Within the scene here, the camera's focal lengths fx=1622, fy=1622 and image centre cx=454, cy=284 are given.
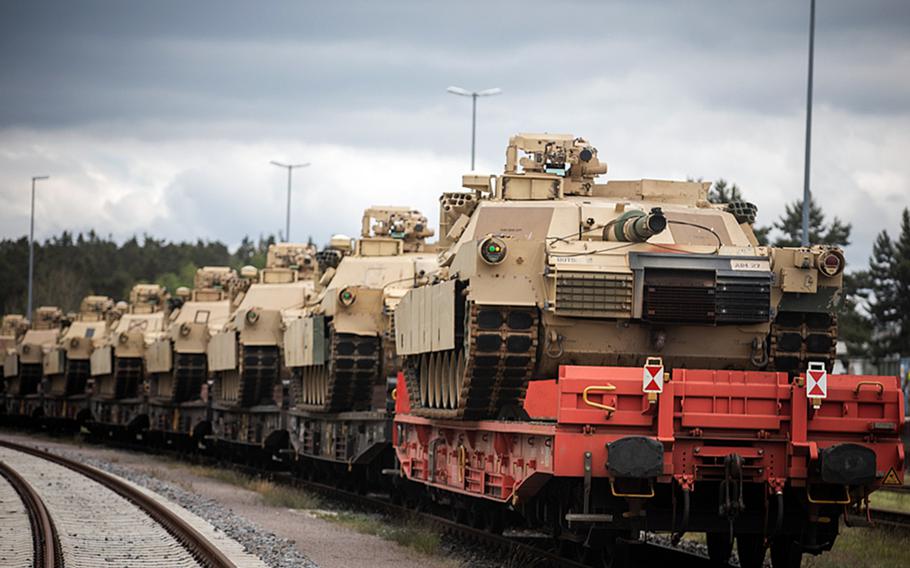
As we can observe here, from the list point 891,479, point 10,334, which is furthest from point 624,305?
point 10,334

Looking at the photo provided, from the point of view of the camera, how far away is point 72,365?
58875 mm

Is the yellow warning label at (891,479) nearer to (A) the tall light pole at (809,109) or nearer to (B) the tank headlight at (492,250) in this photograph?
(B) the tank headlight at (492,250)

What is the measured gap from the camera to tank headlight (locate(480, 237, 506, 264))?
16938 mm

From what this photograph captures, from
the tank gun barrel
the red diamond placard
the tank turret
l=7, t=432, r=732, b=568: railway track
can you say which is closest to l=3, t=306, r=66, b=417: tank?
the tank turret

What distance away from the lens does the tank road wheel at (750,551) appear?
17062mm

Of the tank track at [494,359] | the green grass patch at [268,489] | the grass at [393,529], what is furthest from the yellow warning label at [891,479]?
the green grass patch at [268,489]

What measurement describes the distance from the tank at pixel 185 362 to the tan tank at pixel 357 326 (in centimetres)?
1121

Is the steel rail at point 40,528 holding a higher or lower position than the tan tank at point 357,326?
lower

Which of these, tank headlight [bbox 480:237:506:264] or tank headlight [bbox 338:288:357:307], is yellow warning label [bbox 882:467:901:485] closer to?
tank headlight [bbox 480:237:506:264]

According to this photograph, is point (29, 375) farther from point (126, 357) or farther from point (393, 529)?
point (393, 529)

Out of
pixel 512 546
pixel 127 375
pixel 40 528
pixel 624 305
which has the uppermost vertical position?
pixel 624 305

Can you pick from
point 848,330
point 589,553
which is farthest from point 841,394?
point 848,330

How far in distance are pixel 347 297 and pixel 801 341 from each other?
11518 mm

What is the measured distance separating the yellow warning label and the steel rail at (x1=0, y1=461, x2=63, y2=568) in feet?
27.4
